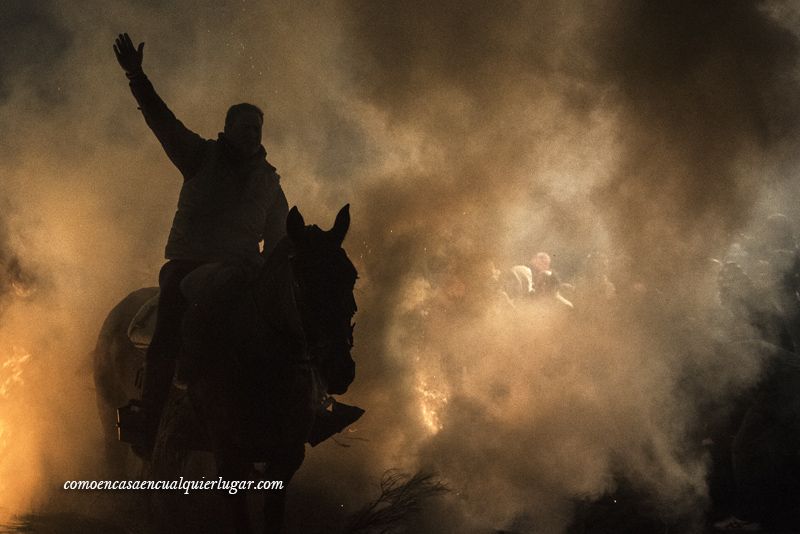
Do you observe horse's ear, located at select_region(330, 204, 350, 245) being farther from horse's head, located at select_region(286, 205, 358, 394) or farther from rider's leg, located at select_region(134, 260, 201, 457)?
rider's leg, located at select_region(134, 260, 201, 457)

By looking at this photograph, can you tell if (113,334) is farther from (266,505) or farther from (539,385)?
(539,385)

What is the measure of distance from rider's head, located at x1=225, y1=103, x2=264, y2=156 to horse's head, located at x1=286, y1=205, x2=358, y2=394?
1.52 meters

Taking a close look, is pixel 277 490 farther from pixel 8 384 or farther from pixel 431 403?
pixel 431 403

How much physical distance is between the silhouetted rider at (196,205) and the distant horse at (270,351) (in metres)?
0.55

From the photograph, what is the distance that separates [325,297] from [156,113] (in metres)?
2.48

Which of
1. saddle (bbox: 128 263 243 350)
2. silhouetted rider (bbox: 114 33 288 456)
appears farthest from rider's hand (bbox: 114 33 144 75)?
saddle (bbox: 128 263 243 350)

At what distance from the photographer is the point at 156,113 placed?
5.78 m

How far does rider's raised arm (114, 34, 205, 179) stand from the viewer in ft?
18.8

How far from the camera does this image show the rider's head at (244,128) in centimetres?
583

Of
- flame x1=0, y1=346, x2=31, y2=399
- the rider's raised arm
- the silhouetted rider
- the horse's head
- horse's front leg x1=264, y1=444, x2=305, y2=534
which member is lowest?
horse's front leg x1=264, y1=444, x2=305, y2=534

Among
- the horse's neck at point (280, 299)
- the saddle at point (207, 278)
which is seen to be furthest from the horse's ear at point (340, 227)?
the saddle at point (207, 278)

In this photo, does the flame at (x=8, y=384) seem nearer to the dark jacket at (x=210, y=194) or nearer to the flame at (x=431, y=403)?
the dark jacket at (x=210, y=194)

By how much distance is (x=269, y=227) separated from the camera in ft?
20.4

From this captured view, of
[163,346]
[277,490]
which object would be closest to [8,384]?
[163,346]
